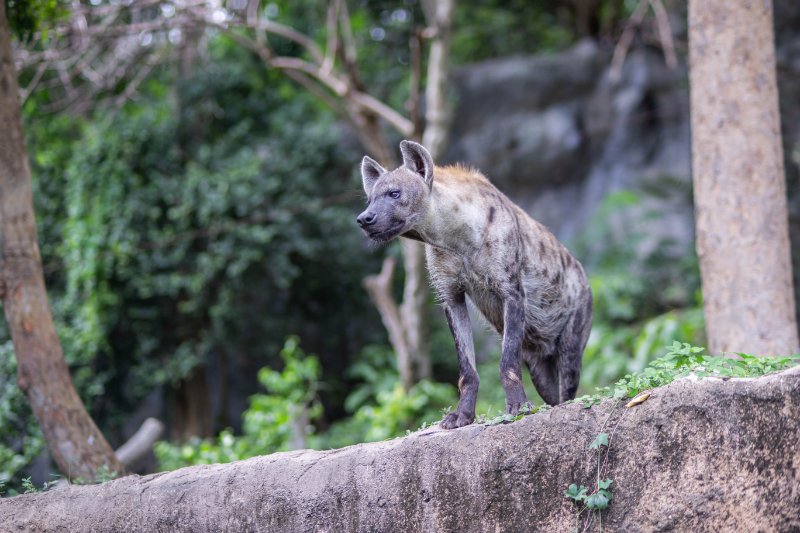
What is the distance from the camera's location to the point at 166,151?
13.2 meters

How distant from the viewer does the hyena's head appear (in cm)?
534

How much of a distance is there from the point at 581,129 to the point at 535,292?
11057 mm

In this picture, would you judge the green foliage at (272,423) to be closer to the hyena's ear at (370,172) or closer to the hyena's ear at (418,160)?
the hyena's ear at (370,172)

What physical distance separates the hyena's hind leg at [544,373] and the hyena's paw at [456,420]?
40.8 inches

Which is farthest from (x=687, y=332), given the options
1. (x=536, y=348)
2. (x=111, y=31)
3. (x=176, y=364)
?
(x=111, y=31)

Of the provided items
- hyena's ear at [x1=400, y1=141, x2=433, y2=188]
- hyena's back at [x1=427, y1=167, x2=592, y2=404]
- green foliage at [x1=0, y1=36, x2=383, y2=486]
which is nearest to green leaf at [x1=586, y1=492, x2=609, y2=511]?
hyena's back at [x1=427, y1=167, x2=592, y2=404]

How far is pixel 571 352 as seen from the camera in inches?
236

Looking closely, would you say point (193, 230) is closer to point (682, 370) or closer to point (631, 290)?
point (631, 290)

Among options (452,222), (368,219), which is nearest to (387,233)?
(368,219)

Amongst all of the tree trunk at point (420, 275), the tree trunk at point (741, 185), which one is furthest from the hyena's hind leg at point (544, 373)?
the tree trunk at point (420, 275)

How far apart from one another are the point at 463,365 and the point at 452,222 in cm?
85

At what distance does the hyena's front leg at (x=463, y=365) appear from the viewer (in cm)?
511

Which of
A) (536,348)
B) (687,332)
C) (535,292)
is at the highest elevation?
(535,292)

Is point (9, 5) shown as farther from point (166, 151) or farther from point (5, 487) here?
point (166, 151)
